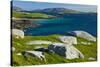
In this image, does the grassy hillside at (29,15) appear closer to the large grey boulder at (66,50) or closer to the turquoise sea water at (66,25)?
the turquoise sea water at (66,25)

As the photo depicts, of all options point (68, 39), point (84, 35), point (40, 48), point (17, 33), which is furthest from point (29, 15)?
point (84, 35)

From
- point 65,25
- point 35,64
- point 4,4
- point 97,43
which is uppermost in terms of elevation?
point 4,4

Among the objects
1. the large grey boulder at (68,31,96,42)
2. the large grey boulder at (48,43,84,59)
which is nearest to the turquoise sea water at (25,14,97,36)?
the large grey boulder at (68,31,96,42)

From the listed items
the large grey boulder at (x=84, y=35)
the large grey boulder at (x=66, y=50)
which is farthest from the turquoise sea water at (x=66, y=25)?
the large grey boulder at (x=66, y=50)

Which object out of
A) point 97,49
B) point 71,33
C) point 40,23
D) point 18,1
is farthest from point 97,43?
point 18,1

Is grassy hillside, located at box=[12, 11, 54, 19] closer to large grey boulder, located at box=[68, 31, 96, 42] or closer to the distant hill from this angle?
the distant hill

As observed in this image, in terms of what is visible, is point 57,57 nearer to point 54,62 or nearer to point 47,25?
point 54,62

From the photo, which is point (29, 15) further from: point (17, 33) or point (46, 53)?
point (46, 53)
